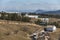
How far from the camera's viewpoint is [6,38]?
36969mm

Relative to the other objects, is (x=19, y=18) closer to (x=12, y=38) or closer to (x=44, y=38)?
(x=12, y=38)

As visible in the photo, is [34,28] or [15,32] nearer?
[15,32]

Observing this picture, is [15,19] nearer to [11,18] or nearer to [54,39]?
[11,18]

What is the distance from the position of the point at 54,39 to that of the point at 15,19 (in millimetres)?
34218

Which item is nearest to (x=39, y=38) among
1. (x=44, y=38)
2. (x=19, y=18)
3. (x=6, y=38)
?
(x=44, y=38)

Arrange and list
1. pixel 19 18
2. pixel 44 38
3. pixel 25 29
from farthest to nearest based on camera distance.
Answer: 1. pixel 19 18
2. pixel 25 29
3. pixel 44 38

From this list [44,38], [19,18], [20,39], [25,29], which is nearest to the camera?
[44,38]

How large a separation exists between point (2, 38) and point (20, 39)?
314cm

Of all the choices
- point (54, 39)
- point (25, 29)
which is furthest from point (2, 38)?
point (25, 29)

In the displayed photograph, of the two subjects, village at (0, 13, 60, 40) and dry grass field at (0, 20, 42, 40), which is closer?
village at (0, 13, 60, 40)

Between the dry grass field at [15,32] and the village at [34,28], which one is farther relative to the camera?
the dry grass field at [15,32]

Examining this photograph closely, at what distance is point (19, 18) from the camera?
7075 centimetres

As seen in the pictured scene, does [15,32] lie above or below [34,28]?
above

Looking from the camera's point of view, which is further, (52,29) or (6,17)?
(6,17)
